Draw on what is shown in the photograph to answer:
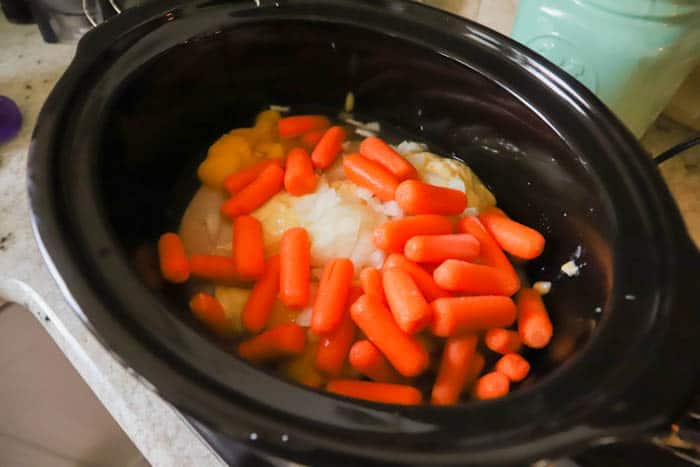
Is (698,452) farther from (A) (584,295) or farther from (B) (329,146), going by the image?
(B) (329,146)

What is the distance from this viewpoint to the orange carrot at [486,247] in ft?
2.27

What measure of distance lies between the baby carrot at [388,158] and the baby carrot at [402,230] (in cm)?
8

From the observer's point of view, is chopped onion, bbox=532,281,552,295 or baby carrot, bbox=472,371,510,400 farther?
chopped onion, bbox=532,281,552,295

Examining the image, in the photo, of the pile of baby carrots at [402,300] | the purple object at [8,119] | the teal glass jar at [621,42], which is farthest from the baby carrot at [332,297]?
the purple object at [8,119]

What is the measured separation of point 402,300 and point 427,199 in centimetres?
15

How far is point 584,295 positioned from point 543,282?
9cm

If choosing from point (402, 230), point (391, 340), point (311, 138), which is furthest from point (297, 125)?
point (391, 340)

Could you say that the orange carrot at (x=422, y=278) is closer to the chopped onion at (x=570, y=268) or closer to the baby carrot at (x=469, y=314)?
the baby carrot at (x=469, y=314)

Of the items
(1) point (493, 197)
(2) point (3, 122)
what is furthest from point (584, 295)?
(2) point (3, 122)

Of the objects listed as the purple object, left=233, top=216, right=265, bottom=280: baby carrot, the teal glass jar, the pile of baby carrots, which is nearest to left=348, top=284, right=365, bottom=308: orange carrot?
the pile of baby carrots

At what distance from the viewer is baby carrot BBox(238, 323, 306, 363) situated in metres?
0.61

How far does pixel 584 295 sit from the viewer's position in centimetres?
62

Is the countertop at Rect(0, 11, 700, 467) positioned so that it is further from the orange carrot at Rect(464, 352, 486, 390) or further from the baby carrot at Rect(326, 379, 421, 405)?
the orange carrot at Rect(464, 352, 486, 390)

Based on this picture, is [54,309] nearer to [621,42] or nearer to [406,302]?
[406,302]
